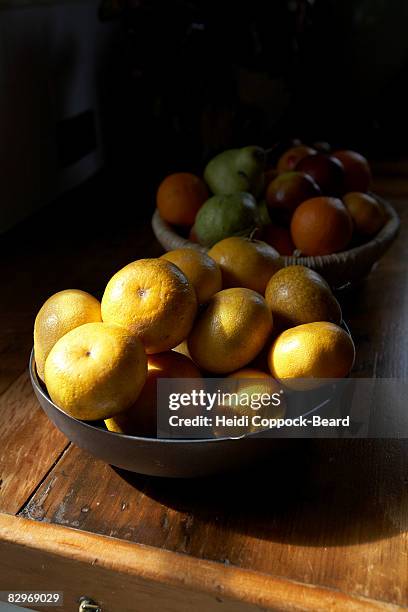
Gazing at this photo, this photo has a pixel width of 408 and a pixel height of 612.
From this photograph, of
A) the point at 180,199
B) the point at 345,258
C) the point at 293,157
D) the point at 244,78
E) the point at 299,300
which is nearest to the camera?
the point at 299,300

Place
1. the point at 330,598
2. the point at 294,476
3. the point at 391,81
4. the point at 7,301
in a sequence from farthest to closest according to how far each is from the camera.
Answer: the point at 391,81 < the point at 7,301 < the point at 294,476 < the point at 330,598

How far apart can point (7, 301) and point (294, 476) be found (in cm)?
61

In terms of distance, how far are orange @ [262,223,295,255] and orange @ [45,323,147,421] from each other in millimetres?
451

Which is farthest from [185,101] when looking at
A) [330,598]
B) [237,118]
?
[330,598]

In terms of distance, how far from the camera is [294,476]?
1.92 feet

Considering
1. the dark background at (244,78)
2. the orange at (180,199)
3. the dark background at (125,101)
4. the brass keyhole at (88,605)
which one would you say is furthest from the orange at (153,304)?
the dark background at (244,78)

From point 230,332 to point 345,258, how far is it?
15.1 inches

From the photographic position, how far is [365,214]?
0.94 m

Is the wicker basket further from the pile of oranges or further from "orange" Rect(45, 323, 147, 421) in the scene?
"orange" Rect(45, 323, 147, 421)

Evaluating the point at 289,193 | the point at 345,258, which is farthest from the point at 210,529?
the point at 289,193

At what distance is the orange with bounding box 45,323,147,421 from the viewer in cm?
49

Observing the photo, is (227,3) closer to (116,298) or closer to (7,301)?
(7,301)

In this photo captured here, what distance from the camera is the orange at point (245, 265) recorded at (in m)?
0.67

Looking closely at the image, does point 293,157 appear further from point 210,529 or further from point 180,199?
point 210,529
